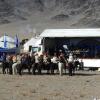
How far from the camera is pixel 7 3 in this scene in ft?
342

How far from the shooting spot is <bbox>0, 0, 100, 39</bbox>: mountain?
91.8m

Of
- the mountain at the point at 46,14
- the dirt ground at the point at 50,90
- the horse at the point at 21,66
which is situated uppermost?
the mountain at the point at 46,14

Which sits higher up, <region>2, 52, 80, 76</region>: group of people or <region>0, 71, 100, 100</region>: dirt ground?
<region>2, 52, 80, 76</region>: group of people

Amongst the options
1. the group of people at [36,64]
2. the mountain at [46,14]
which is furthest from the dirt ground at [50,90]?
the mountain at [46,14]

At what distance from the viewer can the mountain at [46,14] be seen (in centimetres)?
9175

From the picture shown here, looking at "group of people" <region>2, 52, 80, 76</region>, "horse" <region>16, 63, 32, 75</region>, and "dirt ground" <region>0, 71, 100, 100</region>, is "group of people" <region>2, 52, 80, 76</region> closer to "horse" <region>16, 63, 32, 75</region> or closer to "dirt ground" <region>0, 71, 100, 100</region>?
"horse" <region>16, 63, 32, 75</region>

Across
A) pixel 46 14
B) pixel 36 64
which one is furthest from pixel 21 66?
pixel 46 14

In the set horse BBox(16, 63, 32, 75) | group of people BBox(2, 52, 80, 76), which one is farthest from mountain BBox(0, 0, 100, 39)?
horse BBox(16, 63, 32, 75)

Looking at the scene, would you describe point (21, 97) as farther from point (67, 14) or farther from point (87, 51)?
point (67, 14)

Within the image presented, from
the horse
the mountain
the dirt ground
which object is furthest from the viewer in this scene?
the mountain

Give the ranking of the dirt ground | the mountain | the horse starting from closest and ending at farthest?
the dirt ground, the horse, the mountain

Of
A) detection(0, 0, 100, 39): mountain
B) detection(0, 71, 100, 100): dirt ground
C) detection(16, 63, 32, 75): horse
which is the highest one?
detection(0, 0, 100, 39): mountain

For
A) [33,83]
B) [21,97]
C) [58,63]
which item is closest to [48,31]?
[58,63]

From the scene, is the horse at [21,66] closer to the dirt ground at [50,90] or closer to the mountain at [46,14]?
the dirt ground at [50,90]
